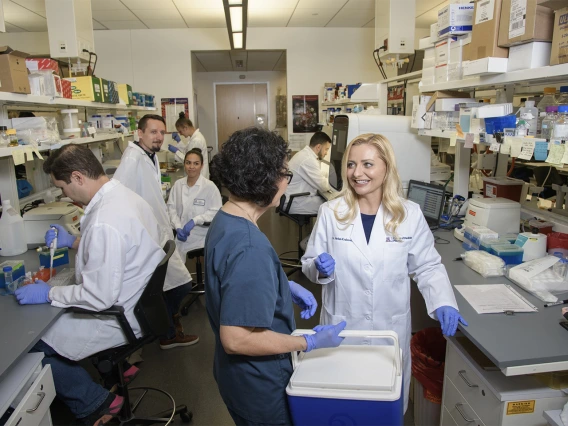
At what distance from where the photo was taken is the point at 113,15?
5.67 meters

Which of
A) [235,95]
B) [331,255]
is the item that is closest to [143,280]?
[331,255]

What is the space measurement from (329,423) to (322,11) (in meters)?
5.71

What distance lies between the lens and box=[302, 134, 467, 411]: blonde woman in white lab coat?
64.9 inches

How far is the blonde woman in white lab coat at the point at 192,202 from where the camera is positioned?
329 centimetres

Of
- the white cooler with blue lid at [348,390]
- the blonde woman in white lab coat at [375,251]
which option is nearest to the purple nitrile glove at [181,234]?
the blonde woman in white lab coat at [375,251]

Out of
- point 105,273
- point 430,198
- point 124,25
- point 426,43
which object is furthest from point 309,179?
point 124,25

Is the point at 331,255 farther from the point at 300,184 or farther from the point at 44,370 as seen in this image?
the point at 300,184

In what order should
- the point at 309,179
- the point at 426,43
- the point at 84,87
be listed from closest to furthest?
the point at 426,43, the point at 84,87, the point at 309,179

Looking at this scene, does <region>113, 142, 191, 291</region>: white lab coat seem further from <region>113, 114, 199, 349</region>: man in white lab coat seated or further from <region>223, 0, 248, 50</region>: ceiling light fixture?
<region>223, 0, 248, 50</region>: ceiling light fixture

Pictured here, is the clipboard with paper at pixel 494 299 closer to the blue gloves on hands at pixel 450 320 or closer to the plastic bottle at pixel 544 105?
the blue gloves on hands at pixel 450 320

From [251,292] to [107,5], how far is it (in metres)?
5.46

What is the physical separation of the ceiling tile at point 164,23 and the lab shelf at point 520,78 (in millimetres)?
4833

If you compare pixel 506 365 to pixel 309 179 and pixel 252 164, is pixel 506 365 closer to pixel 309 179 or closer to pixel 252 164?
pixel 252 164

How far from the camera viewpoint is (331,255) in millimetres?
1728
